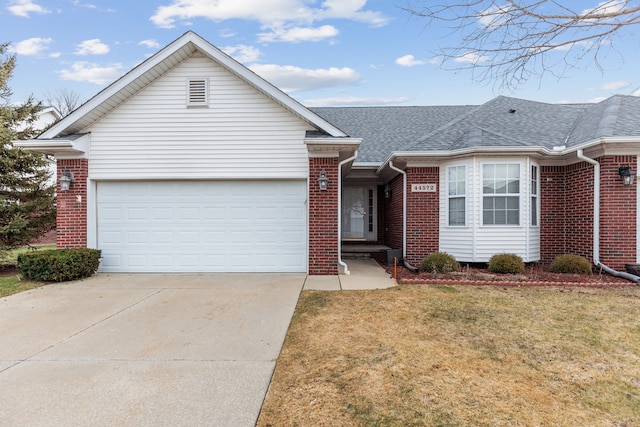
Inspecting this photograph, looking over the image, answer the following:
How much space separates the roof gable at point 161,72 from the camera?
8.04 m

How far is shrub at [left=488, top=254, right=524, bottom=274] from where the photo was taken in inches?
320

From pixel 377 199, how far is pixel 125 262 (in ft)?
29.5

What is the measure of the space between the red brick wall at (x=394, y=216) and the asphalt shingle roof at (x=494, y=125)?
1261 millimetres

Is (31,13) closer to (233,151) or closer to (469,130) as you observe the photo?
(233,151)

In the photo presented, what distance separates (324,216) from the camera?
27.6 feet

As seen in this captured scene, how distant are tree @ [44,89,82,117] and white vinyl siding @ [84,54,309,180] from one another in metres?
35.4

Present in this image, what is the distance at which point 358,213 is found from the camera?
13.9 m

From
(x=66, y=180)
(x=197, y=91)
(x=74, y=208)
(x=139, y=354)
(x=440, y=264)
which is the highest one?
(x=197, y=91)

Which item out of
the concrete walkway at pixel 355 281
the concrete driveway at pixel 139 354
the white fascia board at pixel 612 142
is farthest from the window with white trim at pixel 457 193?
the concrete driveway at pixel 139 354

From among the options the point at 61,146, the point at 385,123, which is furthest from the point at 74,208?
the point at 385,123

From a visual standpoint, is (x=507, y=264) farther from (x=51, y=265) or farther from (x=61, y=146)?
(x=61, y=146)

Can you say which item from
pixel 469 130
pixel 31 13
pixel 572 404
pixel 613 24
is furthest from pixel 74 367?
pixel 31 13

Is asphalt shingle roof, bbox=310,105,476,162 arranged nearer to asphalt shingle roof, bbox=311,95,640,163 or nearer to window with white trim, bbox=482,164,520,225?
asphalt shingle roof, bbox=311,95,640,163

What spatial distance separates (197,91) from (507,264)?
8521 mm
